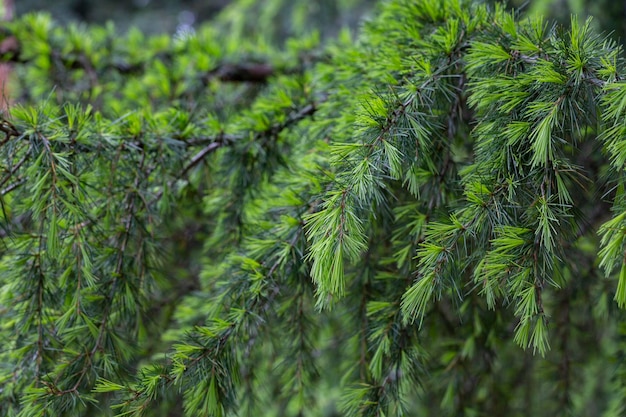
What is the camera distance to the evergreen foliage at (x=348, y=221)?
81 cm

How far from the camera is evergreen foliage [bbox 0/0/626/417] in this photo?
2.66 ft

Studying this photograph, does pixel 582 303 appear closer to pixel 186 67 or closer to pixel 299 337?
pixel 299 337

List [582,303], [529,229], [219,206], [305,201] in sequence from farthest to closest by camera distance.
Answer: [582,303], [219,206], [305,201], [529,229]

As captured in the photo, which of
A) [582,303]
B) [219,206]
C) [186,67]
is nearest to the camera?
[219,206]

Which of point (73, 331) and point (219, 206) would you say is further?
point (219, 206)

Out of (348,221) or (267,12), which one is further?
(267,12)

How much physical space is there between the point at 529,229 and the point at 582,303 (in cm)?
83

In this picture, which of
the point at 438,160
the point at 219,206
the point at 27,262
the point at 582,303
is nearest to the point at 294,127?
the point at 219,206

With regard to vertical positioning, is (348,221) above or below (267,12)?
below

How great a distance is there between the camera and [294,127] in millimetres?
1298

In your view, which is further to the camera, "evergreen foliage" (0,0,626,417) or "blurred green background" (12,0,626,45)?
"blurred green background" (12,0,626,45)

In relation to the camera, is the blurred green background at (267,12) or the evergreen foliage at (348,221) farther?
the blurred green background at (267,12)

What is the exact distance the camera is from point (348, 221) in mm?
797

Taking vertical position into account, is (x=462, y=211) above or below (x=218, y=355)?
above
